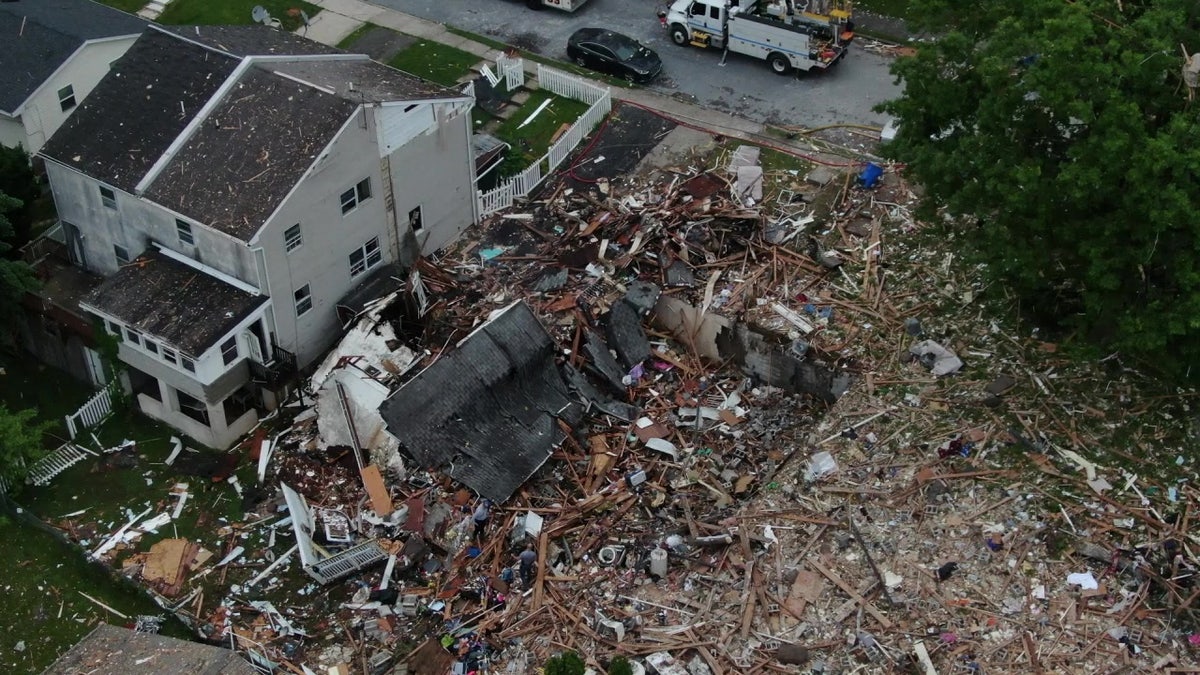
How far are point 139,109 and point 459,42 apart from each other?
49.7 ft

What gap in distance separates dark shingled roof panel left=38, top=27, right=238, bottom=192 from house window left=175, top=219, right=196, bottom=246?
1.54 metres

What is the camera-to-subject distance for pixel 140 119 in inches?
1336

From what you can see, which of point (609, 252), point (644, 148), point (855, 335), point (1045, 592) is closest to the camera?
point (1045, 592)

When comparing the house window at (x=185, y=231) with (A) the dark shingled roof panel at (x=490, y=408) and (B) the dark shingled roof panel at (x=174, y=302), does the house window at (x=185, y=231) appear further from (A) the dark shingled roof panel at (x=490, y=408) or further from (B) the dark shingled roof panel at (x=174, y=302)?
(A) the dark shingled roof panel at (x=490, y=408)

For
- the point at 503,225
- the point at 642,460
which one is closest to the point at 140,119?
the point at 503,225

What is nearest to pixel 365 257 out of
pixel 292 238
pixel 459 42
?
pixel 292 238

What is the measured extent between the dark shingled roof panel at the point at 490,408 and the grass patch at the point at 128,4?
26770 millimetres

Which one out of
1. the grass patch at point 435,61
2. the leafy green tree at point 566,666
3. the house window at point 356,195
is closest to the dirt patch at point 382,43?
the grass patch at point 435,61

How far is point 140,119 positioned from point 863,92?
2245 centimetres

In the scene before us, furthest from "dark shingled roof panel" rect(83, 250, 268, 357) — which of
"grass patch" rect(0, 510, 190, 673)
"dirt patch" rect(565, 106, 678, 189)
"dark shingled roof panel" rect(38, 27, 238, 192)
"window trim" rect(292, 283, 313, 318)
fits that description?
"dirt patch" rect(565, 106, 678, 189)

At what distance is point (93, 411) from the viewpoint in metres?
34.0

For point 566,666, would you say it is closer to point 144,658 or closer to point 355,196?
point 144,658

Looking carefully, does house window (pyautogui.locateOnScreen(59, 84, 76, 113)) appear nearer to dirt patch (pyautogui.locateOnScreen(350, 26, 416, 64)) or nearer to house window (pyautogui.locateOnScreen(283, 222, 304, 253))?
dirt patch (pyautogui.locateOnScreen(350, 26, 416, 64))

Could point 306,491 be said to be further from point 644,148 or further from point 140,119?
point 644,148
